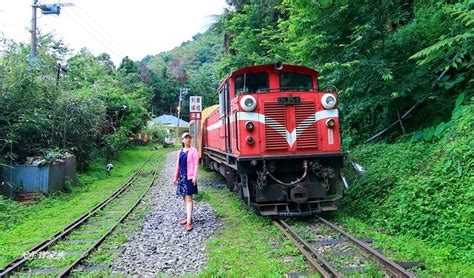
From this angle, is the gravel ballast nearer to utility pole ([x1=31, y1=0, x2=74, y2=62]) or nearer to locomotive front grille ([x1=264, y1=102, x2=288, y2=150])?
locomotive front grille ([x1=264, y1=102, x2=288, y2=150])

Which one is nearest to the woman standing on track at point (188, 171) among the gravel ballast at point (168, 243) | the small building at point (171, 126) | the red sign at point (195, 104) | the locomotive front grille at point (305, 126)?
the gravel ballast at point (168, 243)

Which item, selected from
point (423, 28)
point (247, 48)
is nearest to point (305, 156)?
point (423, 28)

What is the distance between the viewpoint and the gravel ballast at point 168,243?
5371 millimetres

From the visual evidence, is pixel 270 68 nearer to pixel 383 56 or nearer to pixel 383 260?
pixel 383 56

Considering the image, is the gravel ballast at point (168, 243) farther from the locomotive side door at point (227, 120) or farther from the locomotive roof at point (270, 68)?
the locomotive roof at point (270, 68)

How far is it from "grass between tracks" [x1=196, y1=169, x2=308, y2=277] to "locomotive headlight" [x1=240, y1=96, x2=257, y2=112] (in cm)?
234

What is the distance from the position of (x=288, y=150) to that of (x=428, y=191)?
8.70ft

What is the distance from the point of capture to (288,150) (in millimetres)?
7664

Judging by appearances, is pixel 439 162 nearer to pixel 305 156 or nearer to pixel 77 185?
pixel 305 156

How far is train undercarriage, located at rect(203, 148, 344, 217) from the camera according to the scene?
740 centimetres

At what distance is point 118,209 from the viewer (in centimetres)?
984

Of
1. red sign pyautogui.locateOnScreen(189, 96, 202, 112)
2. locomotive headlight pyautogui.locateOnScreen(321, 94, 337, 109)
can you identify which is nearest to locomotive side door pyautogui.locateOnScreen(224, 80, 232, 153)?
locomotive headlight pyautogui.locateOnScreen(321, 94, 337, 109)

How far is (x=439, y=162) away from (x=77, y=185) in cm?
1182

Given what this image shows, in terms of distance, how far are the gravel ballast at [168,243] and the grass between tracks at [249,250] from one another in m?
0.24
